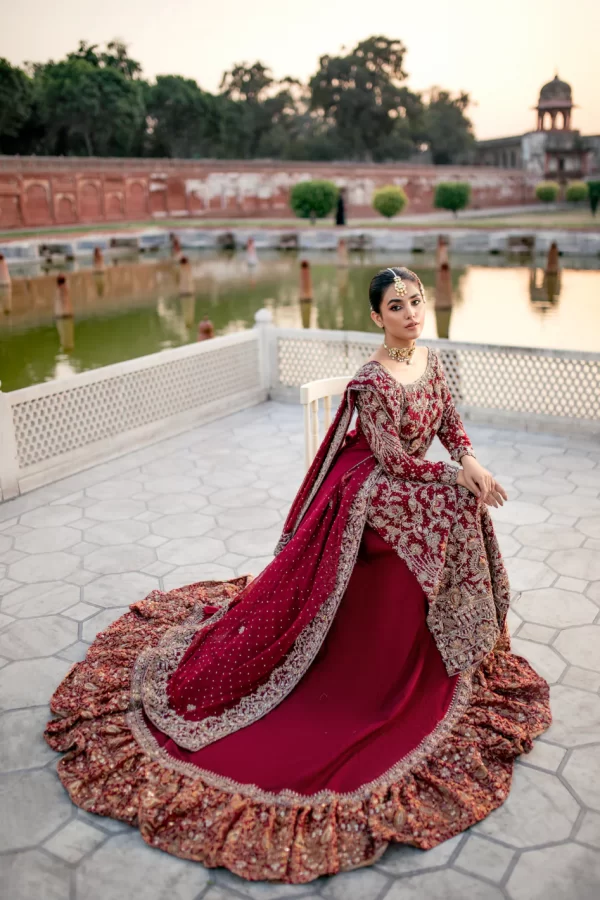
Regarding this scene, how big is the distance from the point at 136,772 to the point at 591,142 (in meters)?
49.2

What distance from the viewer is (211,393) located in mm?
6094

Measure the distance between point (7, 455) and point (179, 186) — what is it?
107 ft

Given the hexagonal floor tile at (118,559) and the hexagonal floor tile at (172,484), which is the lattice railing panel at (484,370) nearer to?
the hexagonal floor tile at (172,484)

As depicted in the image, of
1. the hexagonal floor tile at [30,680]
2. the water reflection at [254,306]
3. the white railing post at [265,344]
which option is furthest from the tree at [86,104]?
the hexagonal floor tile at [30,680]

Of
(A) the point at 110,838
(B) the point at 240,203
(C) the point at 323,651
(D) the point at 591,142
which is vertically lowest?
(A) the point at 110,838

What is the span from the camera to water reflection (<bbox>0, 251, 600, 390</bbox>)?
12.0 metres

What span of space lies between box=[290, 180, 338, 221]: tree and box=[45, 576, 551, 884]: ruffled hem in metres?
28.6

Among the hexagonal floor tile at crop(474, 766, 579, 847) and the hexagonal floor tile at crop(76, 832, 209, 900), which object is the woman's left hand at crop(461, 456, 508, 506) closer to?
the hexagonal floor tile at crop(474, 766, 579, 847)

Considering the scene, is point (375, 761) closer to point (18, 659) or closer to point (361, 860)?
point (361, 860)

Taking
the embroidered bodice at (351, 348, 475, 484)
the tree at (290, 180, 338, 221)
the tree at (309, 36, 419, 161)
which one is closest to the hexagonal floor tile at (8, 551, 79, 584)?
the embroidered bodice at (351, 348, 475, 484)

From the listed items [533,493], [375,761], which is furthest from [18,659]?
[533,493]

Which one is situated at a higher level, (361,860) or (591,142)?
(591,142)

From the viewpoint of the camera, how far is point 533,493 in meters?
4.46

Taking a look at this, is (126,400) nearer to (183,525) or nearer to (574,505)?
(183,525)
